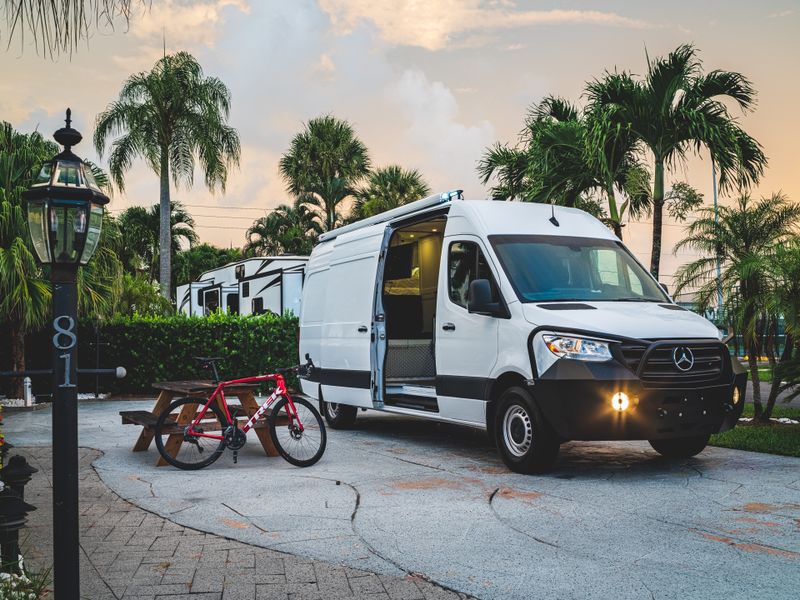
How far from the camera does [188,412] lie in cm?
859

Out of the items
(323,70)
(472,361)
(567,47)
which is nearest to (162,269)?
(323,70)

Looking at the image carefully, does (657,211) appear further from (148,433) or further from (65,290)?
(65,290)

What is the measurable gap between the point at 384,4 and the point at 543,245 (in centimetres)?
393

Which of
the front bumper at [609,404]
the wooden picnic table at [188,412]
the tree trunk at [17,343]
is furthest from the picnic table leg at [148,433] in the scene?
the tree trunk at [17,343]

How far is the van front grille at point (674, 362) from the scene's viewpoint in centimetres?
726

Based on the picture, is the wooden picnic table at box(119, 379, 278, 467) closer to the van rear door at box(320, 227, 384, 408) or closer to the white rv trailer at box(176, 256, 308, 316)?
the van rear door at box(320, 227, 384, 408)

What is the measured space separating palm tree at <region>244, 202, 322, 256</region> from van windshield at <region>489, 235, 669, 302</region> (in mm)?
33417

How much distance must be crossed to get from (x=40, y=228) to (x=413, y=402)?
602 centimetres

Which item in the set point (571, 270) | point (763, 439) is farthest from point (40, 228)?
point (763, 439)

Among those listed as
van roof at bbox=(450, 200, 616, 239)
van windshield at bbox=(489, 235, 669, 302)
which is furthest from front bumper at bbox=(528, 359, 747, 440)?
van roof at bbox=(450, 200, 616, 239)

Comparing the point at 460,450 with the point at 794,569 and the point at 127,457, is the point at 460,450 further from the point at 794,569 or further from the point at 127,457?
the point at 794,569

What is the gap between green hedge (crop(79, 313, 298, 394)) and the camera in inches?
695

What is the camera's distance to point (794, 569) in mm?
4812

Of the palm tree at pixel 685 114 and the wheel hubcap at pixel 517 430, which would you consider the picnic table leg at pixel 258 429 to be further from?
the palm tree at pixel 685 114
